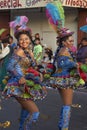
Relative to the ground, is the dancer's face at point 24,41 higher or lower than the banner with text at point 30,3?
lower

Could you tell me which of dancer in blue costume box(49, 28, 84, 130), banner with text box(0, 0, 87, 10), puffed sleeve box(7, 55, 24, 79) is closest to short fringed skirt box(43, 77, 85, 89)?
dancer in blue costume box(49, 28, 84, 130)

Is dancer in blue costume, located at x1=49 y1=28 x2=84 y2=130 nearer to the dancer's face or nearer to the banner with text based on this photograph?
the dancer's face

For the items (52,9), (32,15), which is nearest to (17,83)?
(52,9)

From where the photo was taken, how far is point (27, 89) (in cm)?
612

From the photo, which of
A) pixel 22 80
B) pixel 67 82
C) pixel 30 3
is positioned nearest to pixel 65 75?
pixel 67 82

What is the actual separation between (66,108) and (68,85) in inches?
14.7

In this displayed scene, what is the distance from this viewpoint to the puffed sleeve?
612 cm

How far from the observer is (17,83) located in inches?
243

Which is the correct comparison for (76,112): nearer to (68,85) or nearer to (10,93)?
(68,85)

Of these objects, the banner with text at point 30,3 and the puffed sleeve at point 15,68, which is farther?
the banner with text at point 30,3

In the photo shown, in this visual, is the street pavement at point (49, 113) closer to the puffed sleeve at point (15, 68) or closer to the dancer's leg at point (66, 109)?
the dancer's leg at point (66, 109)

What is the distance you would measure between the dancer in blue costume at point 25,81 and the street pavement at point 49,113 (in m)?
1.39

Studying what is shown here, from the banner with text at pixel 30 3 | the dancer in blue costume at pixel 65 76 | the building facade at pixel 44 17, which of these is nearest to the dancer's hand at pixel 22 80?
the dancer in blue costume at pixel 65 76

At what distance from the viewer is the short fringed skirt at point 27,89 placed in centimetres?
613
